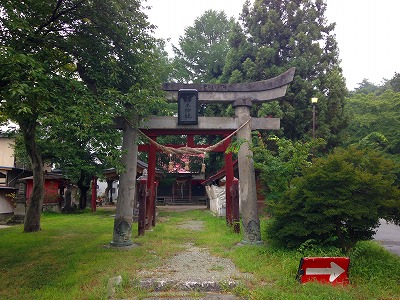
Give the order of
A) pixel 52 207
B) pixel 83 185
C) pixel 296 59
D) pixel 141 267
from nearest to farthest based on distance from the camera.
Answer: pixel 141 267 < pixel 296 59 < pixel 52 207 < pixel 83 185

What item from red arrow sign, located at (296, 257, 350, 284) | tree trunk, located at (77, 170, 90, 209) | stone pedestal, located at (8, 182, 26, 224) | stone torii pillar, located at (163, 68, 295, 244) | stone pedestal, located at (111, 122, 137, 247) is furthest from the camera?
tree trunk, located at (77, 170, 90, 209)

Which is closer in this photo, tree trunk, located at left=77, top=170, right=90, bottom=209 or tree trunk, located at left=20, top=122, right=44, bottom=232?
A: tree trunk, located at left=20, top=122, right=44, bottom=232

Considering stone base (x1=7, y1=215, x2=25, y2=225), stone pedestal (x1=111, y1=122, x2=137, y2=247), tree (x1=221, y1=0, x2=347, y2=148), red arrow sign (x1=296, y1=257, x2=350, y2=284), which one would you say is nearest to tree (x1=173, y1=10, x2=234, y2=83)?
tree (x1=221, y1=0, x2=347, y2=148)

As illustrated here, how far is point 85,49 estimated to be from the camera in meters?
8.41

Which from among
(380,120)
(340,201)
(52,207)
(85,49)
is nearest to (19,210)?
(52,207)

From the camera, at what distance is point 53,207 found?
86.3 ft

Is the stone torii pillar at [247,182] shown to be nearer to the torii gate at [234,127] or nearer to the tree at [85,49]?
the torii gate at [234,127]

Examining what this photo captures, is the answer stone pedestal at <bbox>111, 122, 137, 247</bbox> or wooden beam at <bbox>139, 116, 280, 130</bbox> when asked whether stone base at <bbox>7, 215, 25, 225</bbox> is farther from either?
wooden beam at <bbox>139, 116, 280, 130</bbox>

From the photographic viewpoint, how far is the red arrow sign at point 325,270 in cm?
623

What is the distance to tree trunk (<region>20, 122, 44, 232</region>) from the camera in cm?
1257

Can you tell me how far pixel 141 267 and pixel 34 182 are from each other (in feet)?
26.0

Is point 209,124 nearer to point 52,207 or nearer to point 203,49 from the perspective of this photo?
point 52,207

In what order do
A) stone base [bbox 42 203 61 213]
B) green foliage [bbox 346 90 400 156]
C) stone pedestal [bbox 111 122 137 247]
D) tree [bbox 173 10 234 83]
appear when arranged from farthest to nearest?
tree [bbox 173 10 234 83], green foliage [bbox 346 90 400 156], stone base [bbox 42 203 61 213], stone pedestal [bbox 111 122 137 247]

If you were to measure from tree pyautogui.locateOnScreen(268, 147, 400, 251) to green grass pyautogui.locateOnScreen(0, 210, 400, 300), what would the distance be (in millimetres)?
475
